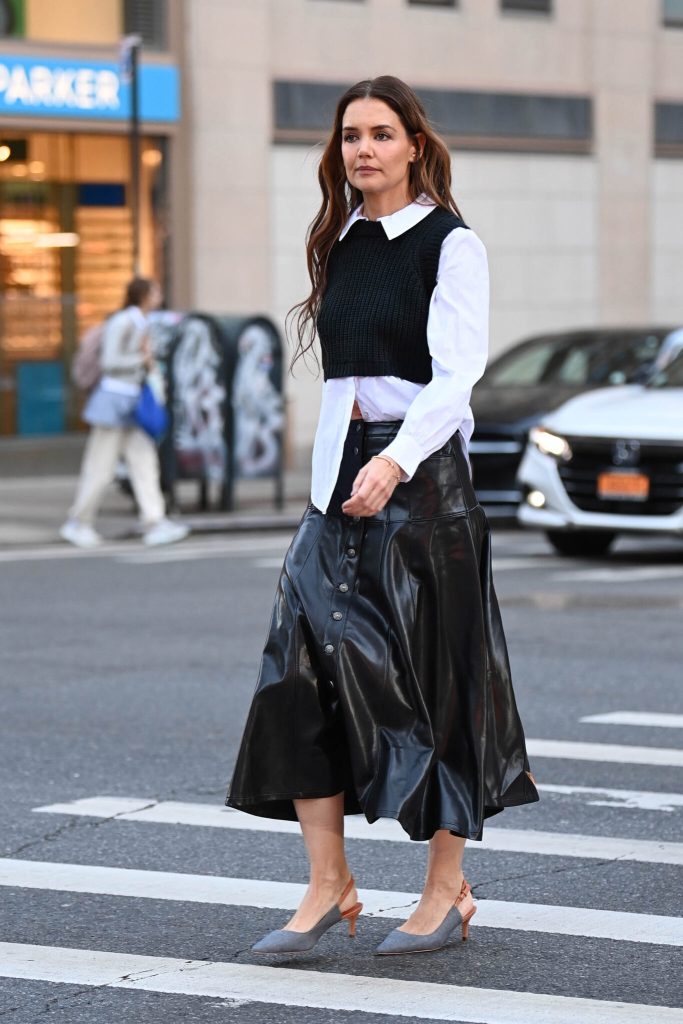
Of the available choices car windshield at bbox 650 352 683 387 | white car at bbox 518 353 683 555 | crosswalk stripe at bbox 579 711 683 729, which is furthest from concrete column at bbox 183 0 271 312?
crosswalk stripe at bbox 579 711 683 729

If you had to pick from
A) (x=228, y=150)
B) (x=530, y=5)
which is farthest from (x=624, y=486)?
(x=530, y=5)

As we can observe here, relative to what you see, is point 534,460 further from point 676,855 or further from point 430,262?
point 430,262

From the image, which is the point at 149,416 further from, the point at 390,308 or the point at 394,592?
the point at 394,592

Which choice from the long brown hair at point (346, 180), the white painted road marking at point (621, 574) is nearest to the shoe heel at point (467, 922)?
the long brown hair at point (346, 180)

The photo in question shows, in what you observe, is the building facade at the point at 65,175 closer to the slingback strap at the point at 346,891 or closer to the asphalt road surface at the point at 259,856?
the asphalt road surface at the point at 259,856

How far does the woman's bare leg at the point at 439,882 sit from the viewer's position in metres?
5.12

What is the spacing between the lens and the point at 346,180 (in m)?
5.27

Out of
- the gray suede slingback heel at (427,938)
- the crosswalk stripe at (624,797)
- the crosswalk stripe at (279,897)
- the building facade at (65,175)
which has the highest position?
the building facade at (65,175)

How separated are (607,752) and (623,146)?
2272 centimetres

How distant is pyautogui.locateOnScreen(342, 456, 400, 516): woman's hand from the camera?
4.87 m

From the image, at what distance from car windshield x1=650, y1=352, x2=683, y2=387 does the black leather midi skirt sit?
35.5 feet

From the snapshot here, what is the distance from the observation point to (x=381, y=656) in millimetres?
4980

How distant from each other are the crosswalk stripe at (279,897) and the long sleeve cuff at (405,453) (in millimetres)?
1255

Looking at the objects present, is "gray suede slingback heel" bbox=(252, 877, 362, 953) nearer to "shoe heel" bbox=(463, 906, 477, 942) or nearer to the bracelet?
"shoe heel" bbox=(463, 906, 477, 942)
